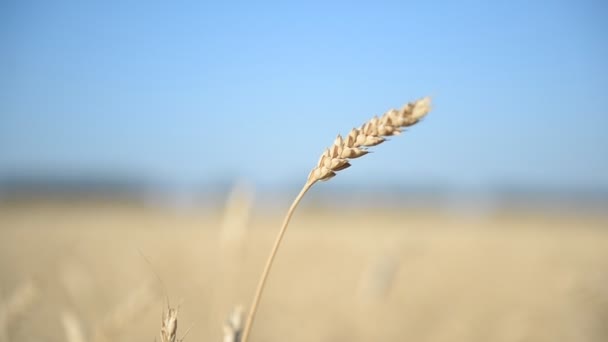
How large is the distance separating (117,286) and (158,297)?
5.23 m

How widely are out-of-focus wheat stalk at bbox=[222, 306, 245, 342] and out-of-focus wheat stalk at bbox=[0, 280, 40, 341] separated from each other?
113 cm

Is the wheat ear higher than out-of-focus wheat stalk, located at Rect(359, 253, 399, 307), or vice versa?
the wheat ear

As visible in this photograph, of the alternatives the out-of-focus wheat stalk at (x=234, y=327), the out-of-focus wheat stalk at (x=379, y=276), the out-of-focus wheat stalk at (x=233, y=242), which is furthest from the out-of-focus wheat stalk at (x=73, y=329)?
the out-of-focus wheat stalk at (x=379, y=276)

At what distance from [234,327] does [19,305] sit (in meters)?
1.23

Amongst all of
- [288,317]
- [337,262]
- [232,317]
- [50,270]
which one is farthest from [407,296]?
[232,317]

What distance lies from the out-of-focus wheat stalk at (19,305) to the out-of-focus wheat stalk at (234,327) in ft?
3.70

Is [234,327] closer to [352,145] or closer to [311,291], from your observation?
[352,145]

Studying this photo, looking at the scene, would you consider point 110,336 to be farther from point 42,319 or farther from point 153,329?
point 42,319

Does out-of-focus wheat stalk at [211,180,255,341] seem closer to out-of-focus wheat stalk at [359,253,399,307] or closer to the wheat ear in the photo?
out-of-focus wheat stalk at [359,253,399,307]

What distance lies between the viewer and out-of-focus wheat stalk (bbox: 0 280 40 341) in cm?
188

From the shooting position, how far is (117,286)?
658 cm

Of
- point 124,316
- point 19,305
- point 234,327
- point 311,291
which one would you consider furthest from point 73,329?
point 311,291

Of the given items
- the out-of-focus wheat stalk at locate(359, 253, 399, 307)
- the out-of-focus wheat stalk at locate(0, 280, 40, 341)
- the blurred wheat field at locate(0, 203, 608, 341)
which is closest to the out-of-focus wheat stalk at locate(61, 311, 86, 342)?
the blurred wheat field at locate(0, 203, 608, 341)

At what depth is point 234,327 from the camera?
110 centimetres
